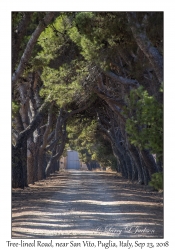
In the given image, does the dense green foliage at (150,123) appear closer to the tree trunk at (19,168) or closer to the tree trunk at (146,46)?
the tree trunk at (146,46)

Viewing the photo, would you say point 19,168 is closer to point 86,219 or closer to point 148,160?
point 148,160

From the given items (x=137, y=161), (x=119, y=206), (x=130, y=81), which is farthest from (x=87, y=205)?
(x=137, y=161)

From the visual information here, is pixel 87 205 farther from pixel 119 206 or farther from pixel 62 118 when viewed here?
pixel 62 118

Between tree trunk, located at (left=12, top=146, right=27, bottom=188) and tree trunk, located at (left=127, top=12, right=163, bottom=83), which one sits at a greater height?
tree trunk, located at (left=127, top=12, right=163, bottom=83)

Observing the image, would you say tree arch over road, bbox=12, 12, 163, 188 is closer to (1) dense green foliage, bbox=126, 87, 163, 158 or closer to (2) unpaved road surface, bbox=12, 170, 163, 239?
(1) dense green foliage, bbox=126, 87, 163, 158

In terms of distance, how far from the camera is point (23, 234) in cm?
1109

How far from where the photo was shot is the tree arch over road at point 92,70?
11469mm

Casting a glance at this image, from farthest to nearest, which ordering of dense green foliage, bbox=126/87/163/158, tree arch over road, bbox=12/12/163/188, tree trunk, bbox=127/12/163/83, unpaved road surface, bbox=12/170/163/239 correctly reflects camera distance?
tree trunk, bbox=127/12/163/83 → tree arch over road, bbox=12/12/163/188 → unpaved road surface, bbox=12/170/163/239 → dense green foliage, bbox=126/87/163/158

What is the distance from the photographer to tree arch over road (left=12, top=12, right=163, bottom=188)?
1147 centimetres

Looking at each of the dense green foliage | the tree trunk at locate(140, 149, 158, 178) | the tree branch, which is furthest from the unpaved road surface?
the tree trunk at locate(140, 149, 158, 178)

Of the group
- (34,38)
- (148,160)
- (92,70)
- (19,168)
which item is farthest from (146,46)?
(19,168)

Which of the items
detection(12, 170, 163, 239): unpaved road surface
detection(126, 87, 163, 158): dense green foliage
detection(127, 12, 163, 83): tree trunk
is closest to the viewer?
detection(126, 87, 163, 158): dense green foliage

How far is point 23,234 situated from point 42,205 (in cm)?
720

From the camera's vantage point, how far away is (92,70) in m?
21.8
